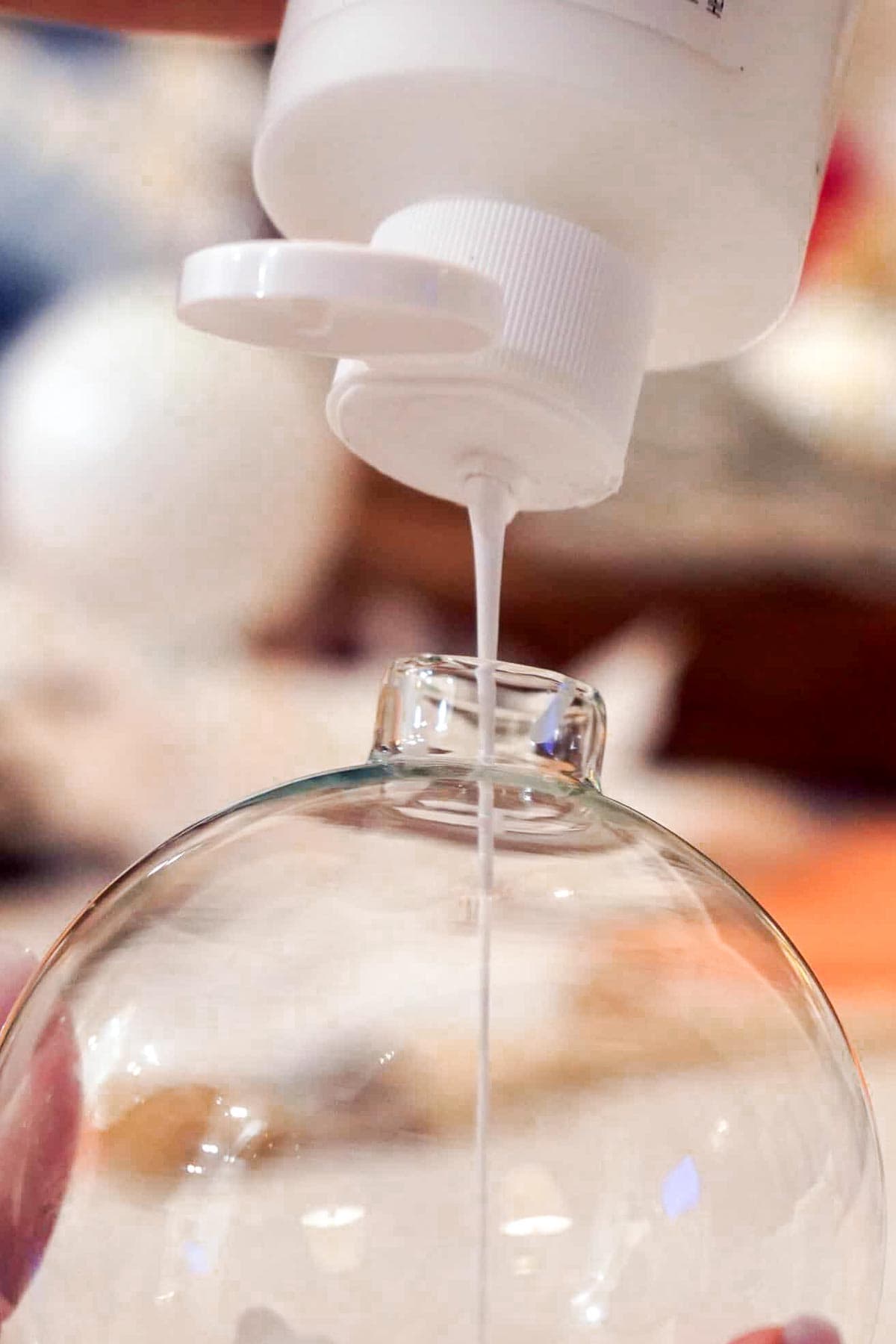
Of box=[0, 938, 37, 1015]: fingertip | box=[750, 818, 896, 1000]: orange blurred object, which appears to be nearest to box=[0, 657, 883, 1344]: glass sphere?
box=[0, 938, 37, 1015]: fingertip

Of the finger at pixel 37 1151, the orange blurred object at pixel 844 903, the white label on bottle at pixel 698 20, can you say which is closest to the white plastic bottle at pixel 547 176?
the white label on bottle at pixel 698 20

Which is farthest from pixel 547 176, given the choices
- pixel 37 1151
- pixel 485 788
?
pixel 37 1151

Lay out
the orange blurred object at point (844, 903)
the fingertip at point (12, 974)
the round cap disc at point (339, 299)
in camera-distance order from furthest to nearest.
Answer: the orange blurred object at point (844, 903), the fingertip at point (12, 974), the round cap disc at point (339, 299)

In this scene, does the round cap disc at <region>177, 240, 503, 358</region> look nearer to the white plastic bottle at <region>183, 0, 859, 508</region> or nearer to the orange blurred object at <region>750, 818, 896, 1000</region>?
the white plastic bottle at <region>183, 0, 859, 508</region>

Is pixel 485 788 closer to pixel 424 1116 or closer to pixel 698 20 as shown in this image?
pixel 424 1116

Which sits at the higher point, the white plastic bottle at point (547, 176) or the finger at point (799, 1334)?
the white plastic bottle at point (547, 176)

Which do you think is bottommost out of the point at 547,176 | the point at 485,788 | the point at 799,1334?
the point at 799,1334

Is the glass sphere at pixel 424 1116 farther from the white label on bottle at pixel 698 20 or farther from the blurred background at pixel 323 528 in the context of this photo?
the blurred background at pixel 323 528
